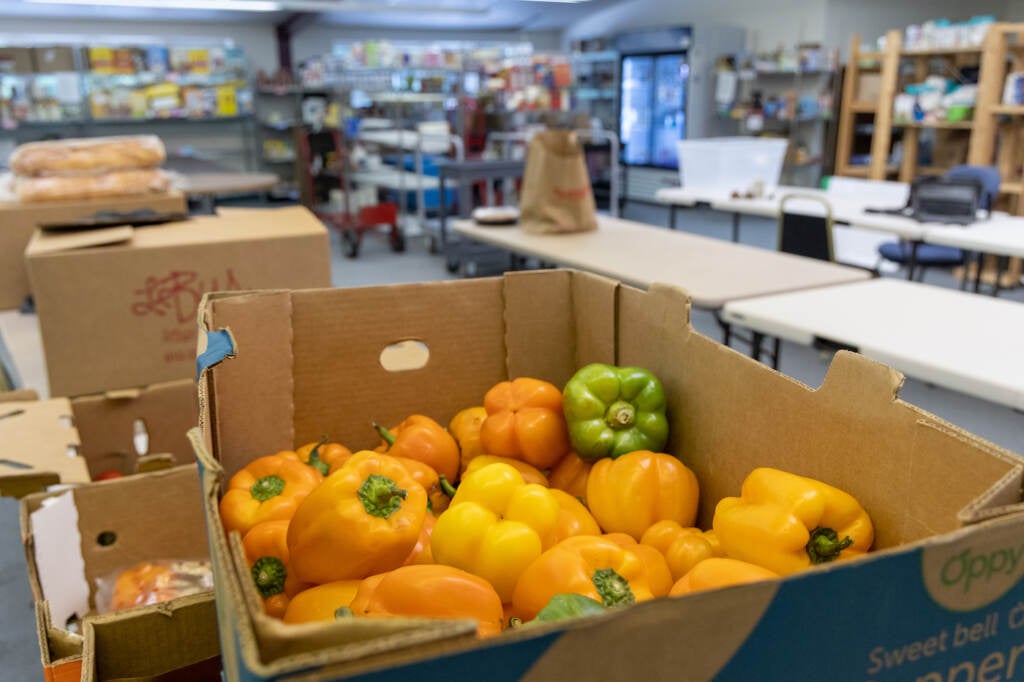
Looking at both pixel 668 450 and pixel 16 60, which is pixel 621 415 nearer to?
pixel 668 450

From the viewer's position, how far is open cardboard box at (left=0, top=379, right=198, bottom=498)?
5.10 feet

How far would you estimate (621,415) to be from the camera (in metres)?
1.10

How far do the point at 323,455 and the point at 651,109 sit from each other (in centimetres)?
1058

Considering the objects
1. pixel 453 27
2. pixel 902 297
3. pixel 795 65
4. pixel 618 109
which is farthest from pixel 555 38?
pixel 902 297

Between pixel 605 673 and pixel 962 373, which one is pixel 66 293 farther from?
pixel 962 373

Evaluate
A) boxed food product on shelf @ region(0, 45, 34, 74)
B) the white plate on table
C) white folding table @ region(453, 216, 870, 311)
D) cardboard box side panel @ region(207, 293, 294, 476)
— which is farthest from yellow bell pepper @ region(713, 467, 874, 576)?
boxed food product on shelf @ region(0, 45, 34, 74)

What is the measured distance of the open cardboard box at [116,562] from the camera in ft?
3.65

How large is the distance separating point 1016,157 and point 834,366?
21.8 feet

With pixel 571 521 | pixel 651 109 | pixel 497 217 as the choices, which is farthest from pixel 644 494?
pixel 651 109

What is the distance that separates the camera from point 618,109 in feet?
36.5

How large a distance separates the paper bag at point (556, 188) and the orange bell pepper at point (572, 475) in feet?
8.03

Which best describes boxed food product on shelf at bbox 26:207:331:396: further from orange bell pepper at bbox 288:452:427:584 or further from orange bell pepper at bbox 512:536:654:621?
orange bell pepper at bbox 512:536:654:621

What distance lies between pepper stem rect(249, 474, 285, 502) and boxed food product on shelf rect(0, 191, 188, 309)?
1.47 metres

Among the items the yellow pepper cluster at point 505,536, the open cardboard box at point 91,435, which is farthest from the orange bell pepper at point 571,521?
the open cardboard box at point 91,435
